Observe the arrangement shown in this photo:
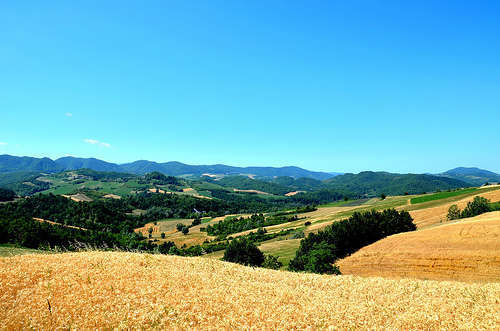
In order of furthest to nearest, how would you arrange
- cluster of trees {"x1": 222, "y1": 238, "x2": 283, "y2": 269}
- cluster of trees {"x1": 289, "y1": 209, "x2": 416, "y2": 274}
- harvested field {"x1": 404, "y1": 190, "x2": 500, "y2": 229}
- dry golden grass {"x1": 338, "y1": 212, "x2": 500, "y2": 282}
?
1. harvested field {"x1": 404, "y1": 190, "x2": 500, "y2": 229}
2. cluster of trees {"x1": 289, "y1": 209, "x2": 416, "y2": 274}
3. cluster of trees {"x1": 222, "y1": 238, "x2": 283, "y2": 269}
4. dry golden grass {"x1": 338, "y1": 212, "x2": 500, "y2": 282}

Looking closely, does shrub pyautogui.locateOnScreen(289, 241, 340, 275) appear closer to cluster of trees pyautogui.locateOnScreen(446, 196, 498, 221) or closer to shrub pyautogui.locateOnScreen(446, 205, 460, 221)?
cluster of trees pyautogui.locateOnScreen(446, 196, 498, 221)

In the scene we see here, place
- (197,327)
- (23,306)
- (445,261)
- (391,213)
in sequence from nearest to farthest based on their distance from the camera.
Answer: (197,327) < (23,306) < (445,261) < (391,213)

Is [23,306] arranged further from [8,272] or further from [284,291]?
[284,291]

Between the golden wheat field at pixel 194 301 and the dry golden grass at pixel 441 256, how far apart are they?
2043 centimetres

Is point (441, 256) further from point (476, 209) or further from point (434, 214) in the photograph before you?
point (434, 214)

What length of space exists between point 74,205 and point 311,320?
212061 mm

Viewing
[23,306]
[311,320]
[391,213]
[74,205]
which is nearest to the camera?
[23,306]

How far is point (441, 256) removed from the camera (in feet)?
112

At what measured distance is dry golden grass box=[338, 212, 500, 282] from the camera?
98.0ft

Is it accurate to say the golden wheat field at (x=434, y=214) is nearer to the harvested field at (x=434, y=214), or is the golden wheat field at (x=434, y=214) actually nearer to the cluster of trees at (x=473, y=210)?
the harvested field at (x=434, y=214)

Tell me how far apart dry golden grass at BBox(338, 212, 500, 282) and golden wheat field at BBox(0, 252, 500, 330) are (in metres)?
20.4

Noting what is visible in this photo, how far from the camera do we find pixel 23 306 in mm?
8273

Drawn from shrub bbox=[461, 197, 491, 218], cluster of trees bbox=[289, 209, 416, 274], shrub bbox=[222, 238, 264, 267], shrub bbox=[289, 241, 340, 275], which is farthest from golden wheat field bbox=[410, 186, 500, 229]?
shrub bbox=[222, 238, 264, 267]

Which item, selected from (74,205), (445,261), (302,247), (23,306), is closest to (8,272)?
(23,306)
